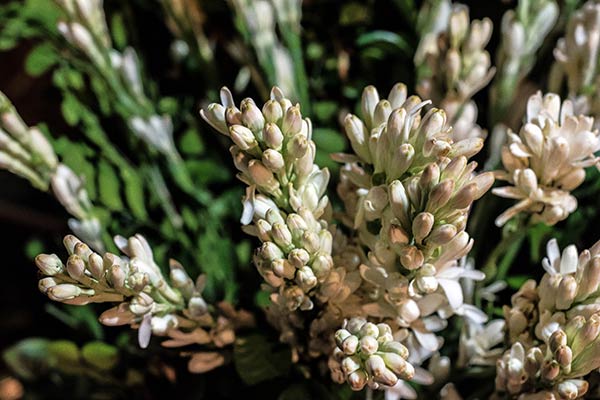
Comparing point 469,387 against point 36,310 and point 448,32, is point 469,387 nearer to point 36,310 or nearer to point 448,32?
point 448,32

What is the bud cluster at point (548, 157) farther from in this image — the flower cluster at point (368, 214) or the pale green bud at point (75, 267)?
the pale green bud at point (75, 267)

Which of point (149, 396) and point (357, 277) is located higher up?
point (357, 277)

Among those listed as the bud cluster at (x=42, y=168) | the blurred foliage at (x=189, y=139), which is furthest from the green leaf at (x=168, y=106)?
the bud cluster at (x=42, y=168)

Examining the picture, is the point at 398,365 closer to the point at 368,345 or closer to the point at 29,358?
the point at 368,345

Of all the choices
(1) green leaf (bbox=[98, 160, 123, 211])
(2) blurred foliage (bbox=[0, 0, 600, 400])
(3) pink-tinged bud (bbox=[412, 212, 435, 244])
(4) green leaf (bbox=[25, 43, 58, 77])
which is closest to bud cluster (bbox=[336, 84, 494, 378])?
(3) pink-tinged bud (bbox=[412, 212, 435, 244])

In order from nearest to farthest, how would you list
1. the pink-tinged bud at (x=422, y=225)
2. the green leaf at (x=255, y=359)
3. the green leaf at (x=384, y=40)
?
the pink-tinged bud at (x=422, y=225) < the green leaf at (x=255, y=359) < the green leaf at (x=384, y=40)

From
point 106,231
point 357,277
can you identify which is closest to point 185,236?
point 106,231
